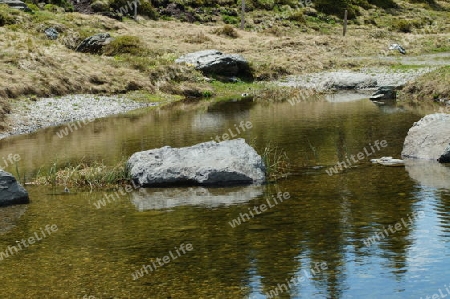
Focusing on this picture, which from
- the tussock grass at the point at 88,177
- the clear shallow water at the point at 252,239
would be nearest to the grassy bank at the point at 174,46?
the tussock grass at the point at 88,177

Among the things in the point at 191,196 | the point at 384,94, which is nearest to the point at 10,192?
the point at 191,196

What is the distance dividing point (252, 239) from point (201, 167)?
234 inches

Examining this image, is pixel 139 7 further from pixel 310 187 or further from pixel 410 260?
pixel 410 260

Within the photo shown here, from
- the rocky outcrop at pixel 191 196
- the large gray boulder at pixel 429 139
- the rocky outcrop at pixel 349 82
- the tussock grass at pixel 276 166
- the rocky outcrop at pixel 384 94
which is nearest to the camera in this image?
the rocky outcrop at pixel 191 196

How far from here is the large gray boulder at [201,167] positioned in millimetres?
21812

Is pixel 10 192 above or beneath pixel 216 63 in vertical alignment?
above

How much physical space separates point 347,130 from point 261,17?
5731cm

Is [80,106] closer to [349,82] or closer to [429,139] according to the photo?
[349,82]

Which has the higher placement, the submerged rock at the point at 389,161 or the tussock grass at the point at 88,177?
the submerged rock at the point at 389,161

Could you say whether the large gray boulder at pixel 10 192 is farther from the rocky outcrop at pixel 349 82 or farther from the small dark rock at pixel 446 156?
the rocky outcrop at pixel 349 82

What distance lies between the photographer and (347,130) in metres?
32.7

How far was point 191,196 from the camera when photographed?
68.0 ft

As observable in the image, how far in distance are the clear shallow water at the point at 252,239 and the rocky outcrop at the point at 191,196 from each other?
0.06 meters

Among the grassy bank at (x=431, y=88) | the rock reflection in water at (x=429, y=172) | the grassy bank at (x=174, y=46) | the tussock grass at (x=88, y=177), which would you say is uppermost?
the rock reflection in water at (x=429, y=172)
